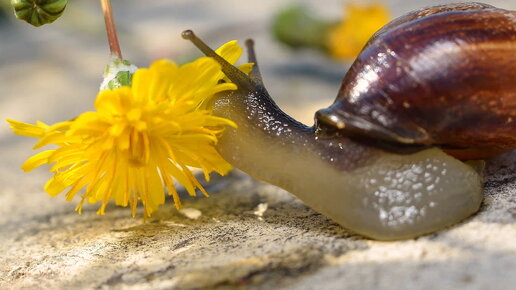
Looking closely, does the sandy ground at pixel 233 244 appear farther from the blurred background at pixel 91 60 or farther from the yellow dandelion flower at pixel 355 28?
the yellow dandelion flower at pixel 355 28

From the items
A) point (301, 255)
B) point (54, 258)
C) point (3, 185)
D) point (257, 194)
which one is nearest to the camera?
point (301, 255)

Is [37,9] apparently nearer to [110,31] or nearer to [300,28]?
[110,31]

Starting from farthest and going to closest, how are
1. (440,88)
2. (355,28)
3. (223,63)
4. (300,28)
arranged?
(300,28), (355,28), (223,63), (440,88)

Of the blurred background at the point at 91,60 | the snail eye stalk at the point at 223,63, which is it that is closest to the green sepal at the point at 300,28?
the blurred background at the point at 91,60

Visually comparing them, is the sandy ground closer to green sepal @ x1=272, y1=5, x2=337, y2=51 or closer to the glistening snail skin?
the glistening snail skin

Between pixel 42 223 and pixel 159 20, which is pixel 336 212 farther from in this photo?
pixel 159 20

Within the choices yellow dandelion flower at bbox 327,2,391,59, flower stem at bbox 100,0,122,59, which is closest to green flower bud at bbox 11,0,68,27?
flower stem at bbox 100,0,122,59

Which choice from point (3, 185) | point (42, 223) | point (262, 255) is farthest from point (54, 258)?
point (3, 185)

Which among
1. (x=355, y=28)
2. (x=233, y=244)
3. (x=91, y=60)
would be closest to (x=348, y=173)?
(x=233, y=244)
